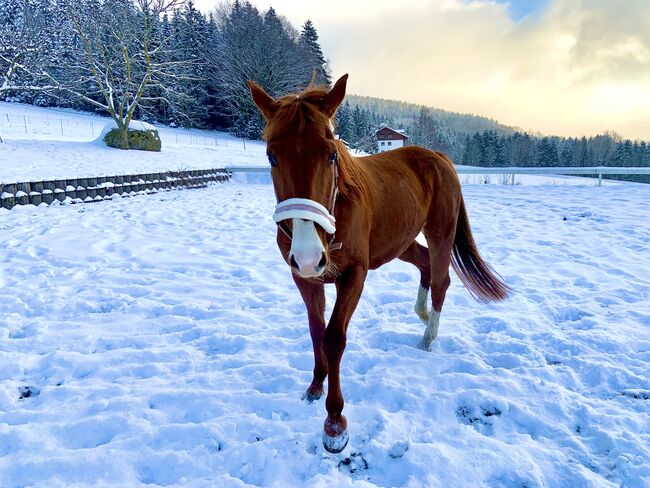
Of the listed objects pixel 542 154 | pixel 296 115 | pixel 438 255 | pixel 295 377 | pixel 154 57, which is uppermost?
pixel 154 57

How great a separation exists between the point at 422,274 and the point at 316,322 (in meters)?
1.44

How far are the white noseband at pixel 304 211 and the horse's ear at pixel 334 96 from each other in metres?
0.61

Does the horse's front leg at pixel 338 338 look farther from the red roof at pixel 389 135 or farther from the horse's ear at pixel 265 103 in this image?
the red roof at pixel 389 135

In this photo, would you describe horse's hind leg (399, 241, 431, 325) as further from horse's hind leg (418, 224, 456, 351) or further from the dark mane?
the dark mane

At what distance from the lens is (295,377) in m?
2.61

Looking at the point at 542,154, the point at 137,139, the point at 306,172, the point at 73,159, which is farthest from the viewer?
the point at 542,154

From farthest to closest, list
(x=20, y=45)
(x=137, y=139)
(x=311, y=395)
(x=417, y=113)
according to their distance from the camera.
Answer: (x=417, y=113) → (x=137, y=139) → (x=20, y=45) → (x=311, y=395)

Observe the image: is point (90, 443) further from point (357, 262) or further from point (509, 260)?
point (509, 260)

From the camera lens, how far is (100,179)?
959 cm

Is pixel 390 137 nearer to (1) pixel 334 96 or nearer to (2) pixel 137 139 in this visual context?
(2) pixel 137 139

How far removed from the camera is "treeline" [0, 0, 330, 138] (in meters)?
18.0

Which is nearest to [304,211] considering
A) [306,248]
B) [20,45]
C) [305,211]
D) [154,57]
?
[305,211]

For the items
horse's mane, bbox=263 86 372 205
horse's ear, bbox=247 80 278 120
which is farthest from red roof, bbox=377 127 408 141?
horse's ear, bbox=247 80 278 120

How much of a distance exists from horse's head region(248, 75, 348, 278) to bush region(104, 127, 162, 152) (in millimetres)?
18123
